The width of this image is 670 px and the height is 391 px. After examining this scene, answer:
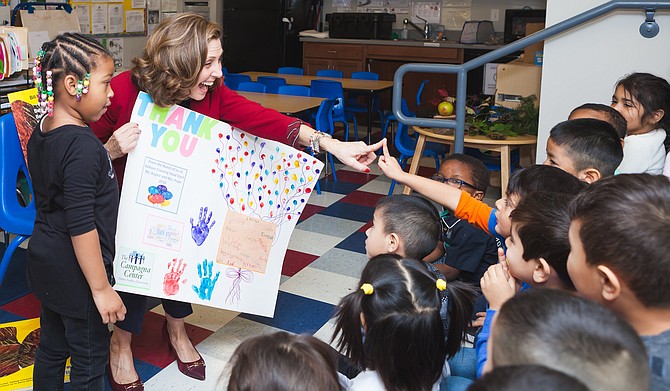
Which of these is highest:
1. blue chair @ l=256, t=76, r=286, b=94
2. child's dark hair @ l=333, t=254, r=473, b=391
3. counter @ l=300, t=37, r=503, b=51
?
counter @ l=300, t=37, r=503, b=51

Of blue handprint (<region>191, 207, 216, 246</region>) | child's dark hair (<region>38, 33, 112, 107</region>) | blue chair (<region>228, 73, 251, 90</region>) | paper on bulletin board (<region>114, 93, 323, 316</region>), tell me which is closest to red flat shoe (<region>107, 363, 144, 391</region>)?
paper on bulletin board (<region>114, 93, 323, 316</region>)

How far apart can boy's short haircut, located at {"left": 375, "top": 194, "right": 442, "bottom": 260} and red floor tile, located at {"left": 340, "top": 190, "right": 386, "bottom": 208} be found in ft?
8.11

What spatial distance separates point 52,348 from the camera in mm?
1800

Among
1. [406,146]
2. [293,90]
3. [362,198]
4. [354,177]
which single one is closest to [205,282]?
[362,198]

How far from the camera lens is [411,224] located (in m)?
1.98

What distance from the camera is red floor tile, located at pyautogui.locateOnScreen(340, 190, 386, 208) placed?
4582 mm

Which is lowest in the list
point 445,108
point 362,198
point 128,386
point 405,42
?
point 128,386

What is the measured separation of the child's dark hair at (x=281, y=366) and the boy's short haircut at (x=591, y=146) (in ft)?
4.36

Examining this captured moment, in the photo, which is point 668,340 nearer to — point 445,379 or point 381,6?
point 445,379

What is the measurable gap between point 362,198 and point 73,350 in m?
3.11

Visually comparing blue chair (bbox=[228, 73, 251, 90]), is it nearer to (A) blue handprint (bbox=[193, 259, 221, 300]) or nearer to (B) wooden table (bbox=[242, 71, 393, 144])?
(B) wooden table (bbox=[242, 71, 393, 144])

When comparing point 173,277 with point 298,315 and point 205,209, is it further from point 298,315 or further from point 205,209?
point 298,315

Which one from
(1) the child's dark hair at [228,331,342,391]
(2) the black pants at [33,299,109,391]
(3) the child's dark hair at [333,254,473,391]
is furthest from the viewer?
(2) the black pants at [33,299,109,391]

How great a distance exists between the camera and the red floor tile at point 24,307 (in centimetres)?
269
